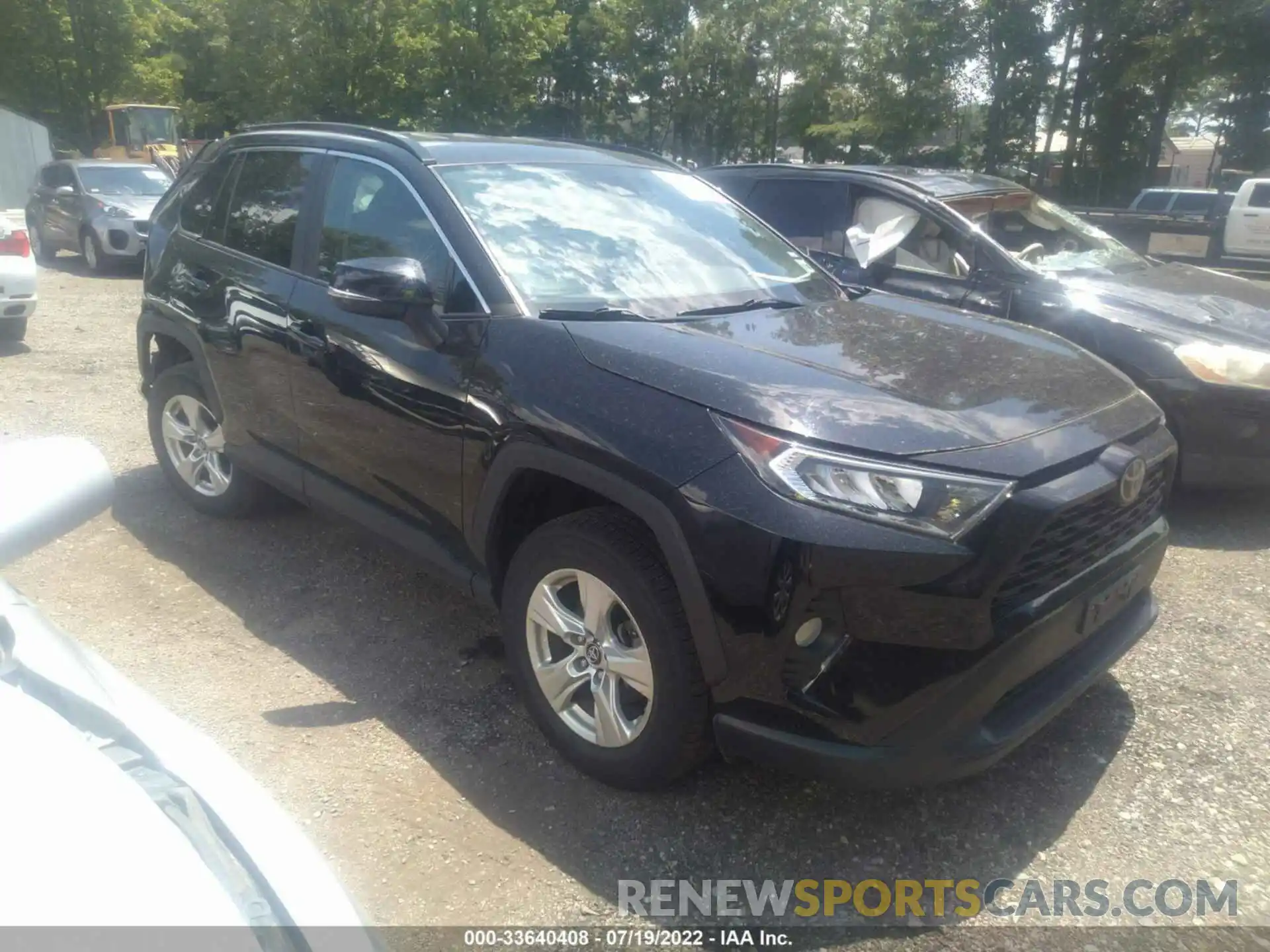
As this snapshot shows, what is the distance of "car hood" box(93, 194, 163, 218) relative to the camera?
1472cm

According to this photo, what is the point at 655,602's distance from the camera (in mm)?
2623

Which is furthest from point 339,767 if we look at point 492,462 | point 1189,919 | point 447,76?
point 447,76

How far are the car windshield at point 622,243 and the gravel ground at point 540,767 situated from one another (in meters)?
1.20

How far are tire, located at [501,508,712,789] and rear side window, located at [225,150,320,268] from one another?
1.94 metres

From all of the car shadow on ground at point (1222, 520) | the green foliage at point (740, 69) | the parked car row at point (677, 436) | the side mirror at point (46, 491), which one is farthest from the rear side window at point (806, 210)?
the green foliage at point (740, 69)

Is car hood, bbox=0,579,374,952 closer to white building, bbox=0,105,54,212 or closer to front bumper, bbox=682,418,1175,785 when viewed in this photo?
front bumper, bbox=682,418,1175,785

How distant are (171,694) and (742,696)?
6.77 ft

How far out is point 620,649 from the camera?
2797 millimetres

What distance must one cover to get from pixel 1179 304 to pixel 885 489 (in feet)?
12.2

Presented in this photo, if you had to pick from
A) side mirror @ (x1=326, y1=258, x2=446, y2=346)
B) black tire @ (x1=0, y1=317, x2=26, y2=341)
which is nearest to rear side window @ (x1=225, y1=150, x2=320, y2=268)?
side mirror @ (x1=326, y1=258, x2=446, y2=346)

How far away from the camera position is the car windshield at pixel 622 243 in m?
3.33

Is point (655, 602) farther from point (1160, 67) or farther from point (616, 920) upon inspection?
point (1160, 67)

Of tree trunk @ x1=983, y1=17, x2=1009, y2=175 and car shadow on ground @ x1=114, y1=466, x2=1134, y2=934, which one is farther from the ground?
tree trunk @ x1=983, y1=17, x2=1009, y2=175

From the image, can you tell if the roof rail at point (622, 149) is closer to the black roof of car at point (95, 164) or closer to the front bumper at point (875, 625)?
the front bumper at point (875, 625)
